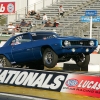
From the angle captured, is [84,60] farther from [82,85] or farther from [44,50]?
[82,85]

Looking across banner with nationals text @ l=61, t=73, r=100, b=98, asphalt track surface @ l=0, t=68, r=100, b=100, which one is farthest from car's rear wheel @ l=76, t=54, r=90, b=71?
banner with nationals text @ l=61, t=73, r=100, b=98

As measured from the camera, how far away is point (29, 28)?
26.1 m

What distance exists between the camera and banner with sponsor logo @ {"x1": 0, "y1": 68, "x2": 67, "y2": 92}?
32.4 ft

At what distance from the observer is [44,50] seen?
12578 millimetres

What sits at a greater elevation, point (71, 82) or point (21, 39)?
point (21, 39)

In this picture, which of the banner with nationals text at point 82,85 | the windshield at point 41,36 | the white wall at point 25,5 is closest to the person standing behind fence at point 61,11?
the white wall at point 25,5

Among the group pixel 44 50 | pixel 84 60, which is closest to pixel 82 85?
pixel 44 50

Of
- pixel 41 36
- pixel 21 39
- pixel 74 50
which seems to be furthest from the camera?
pixel 21 39

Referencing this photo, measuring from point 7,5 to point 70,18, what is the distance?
6.43 m

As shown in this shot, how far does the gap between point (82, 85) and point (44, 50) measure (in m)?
3.55

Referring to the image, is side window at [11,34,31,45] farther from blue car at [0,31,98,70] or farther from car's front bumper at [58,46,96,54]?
car's front bumper at [58,46,96,54]

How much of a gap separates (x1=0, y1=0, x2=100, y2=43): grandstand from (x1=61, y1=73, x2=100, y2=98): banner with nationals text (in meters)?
13.3

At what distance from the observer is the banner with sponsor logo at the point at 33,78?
9883 millimetres

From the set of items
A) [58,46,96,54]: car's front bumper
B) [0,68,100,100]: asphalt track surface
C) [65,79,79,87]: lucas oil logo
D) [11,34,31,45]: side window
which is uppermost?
[11,34,31,45]: side window
